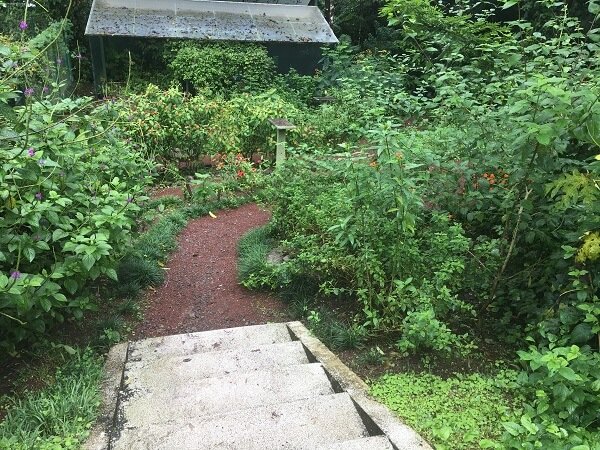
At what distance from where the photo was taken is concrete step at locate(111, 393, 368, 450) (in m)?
2.30

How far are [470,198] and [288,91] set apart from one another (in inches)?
316

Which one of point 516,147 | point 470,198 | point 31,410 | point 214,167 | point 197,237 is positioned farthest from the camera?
point 214,167

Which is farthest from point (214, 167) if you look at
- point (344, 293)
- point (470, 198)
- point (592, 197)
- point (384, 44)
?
point (384, 44)

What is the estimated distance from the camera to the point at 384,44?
14211 millimetres

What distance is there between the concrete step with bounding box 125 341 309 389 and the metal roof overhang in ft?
31.6

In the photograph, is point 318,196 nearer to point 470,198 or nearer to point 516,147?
point 470,198

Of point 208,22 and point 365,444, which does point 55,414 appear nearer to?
point 365,444

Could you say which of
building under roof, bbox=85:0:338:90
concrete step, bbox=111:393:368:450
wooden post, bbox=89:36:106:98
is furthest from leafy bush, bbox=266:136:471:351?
wooden post, bbox=89:36:106:98

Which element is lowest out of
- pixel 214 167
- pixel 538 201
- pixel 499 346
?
pixel 499 346

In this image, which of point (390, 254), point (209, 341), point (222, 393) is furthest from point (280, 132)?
point (222, 393)

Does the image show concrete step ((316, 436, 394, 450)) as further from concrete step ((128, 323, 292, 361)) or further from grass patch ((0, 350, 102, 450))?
concrete step ((128, 323, 292, 361))

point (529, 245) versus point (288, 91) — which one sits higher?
point (288, 91)

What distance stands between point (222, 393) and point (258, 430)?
471 mm

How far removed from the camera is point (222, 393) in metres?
2.77
